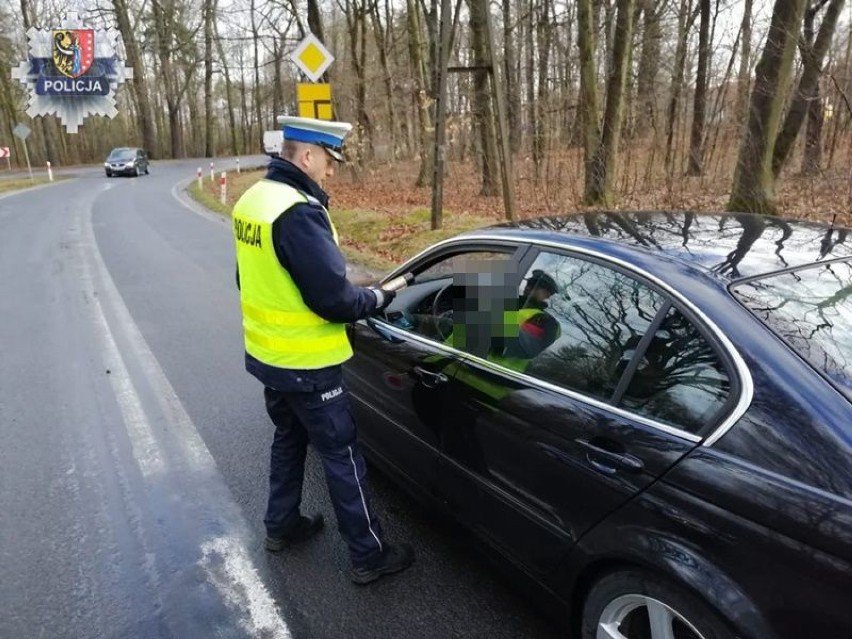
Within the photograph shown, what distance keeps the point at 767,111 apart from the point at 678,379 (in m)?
8.69

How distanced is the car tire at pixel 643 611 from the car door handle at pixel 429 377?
103cm

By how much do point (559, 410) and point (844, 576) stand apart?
0.93 metres

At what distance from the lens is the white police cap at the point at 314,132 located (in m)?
2.50

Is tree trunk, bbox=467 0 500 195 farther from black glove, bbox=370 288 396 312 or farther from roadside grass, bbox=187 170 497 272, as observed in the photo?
black glove, bbox=370 288 396 312

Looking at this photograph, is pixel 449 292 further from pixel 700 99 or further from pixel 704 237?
pixel 700 99

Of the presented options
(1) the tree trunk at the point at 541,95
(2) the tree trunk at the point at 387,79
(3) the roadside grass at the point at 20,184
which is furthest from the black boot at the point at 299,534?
(3) the roadside grass at the point at 20,184

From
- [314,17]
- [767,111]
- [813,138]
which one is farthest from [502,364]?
[314,17]

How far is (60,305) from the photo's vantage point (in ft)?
24.5

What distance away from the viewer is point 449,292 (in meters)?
3.03

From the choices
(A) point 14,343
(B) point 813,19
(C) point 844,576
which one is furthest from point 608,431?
(B) point 813,19

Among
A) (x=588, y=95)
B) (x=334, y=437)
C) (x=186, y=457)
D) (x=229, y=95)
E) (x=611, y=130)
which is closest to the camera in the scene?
(x=334, y=437)

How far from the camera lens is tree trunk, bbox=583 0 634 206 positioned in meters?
11.4

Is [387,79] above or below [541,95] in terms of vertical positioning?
above

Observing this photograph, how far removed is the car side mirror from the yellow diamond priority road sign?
7.28 m
